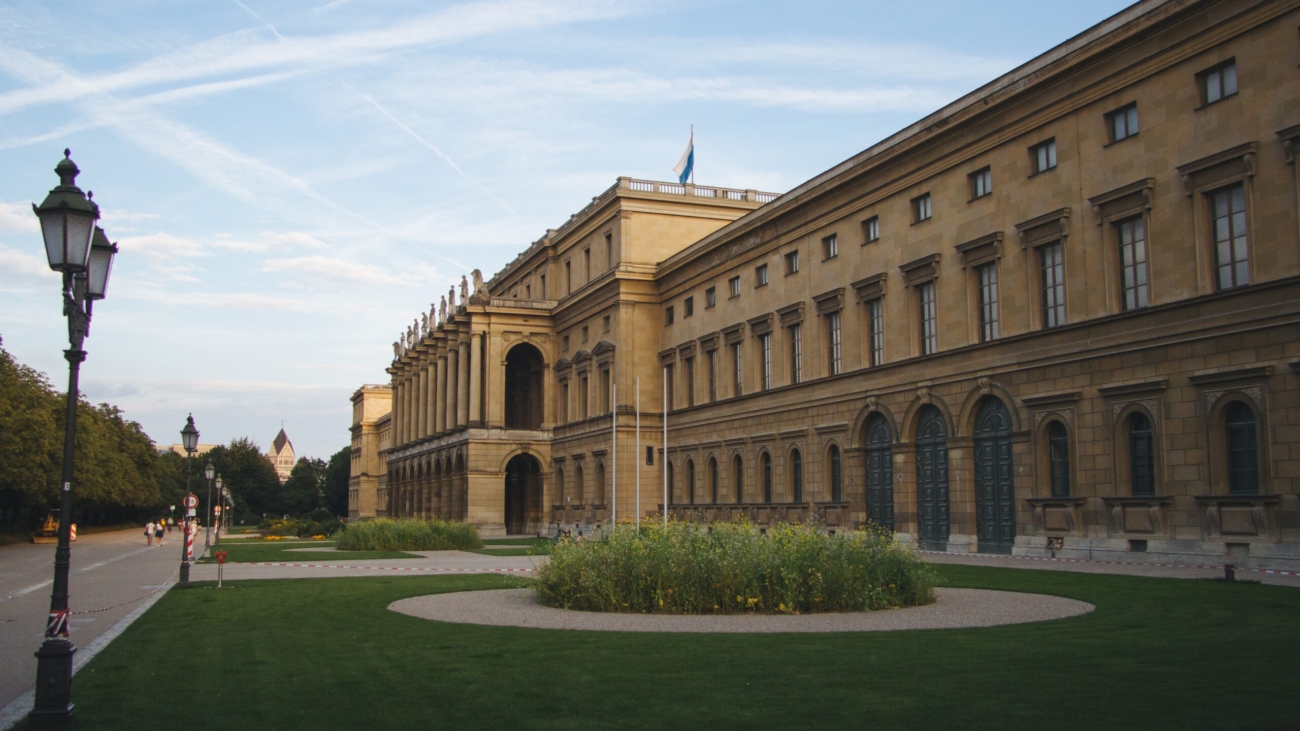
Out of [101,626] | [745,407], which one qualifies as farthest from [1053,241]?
[101,626]

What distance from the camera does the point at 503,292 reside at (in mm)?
103875

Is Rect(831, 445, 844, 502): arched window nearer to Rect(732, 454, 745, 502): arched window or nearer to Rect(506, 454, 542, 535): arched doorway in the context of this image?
Rect(732, 454, 745, 502): arched window

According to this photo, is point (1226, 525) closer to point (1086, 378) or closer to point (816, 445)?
point (1086, 378)

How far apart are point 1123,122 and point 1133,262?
4303 mm

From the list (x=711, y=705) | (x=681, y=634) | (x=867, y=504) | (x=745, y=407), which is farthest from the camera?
(x=745, y=407)

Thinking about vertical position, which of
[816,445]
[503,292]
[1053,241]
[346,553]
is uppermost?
[503,292]

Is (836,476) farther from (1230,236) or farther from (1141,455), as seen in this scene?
(1230,236)

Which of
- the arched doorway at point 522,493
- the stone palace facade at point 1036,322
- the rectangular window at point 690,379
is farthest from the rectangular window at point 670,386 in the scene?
the arched doorway at point 522,493

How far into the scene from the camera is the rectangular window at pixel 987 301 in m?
40.8

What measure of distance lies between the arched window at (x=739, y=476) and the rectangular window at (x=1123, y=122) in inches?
1156

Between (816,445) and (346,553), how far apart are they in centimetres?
2186

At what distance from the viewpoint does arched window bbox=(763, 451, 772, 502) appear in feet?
189

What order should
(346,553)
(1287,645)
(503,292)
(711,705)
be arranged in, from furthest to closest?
(503,292) → (346,553) → (1287,645) → (711,705)

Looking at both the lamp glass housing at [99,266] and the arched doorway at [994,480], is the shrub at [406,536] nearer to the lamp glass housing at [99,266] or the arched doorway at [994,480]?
the arched doorway at [994,480]
